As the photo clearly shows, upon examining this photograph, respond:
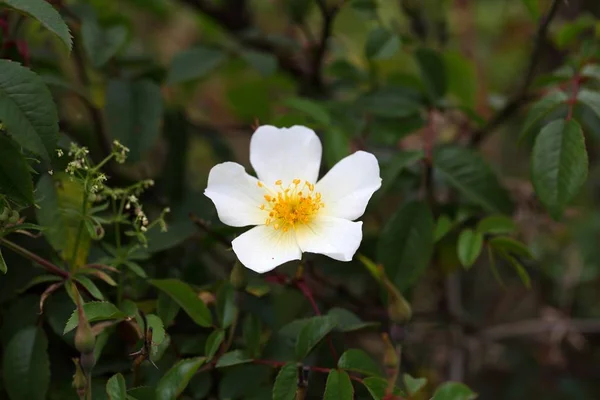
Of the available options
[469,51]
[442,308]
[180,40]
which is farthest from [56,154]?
[180,40]

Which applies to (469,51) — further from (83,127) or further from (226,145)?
(83,127)

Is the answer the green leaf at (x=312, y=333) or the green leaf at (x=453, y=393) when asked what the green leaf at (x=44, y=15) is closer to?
the green leaf at (x=312, y=333)

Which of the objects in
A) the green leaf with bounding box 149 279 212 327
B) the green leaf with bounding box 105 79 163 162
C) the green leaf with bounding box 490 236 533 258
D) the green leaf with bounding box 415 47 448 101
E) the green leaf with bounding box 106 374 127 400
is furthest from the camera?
the green leaf with bounding box 415 47 448 101

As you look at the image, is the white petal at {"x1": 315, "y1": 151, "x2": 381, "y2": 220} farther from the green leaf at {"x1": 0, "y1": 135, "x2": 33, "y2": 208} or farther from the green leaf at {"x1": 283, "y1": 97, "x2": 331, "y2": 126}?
the green leaf at {"x1": 0, "y1": 135, "x2": 33, "y2": 208}

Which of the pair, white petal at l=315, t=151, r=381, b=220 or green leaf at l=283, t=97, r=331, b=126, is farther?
green leaf at l=283, t=97, r=331, b=126

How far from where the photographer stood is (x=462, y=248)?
0.84 metres

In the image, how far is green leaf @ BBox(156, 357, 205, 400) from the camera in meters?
0.66

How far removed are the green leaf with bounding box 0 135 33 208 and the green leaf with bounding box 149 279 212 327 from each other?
0.54 ft

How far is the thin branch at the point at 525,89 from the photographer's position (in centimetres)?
95

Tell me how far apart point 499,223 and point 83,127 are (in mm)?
701

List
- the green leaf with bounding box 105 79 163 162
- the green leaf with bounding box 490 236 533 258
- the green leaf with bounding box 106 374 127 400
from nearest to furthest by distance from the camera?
1. the green leaf with bounding box 106 374 127 400
2. the green leaf with bounding box 490 236 533 258
3. the green leaf with bounding box 105 79 163 162

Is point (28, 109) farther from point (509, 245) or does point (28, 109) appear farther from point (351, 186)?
point (509, 245)

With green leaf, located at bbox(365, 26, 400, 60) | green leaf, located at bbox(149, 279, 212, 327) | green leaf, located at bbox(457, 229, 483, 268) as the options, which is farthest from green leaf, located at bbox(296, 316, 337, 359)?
green leaf, located at bbox(365, 26, 400, 60)

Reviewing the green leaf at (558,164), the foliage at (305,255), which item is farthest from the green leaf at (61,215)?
the green leaf at (558,164)
